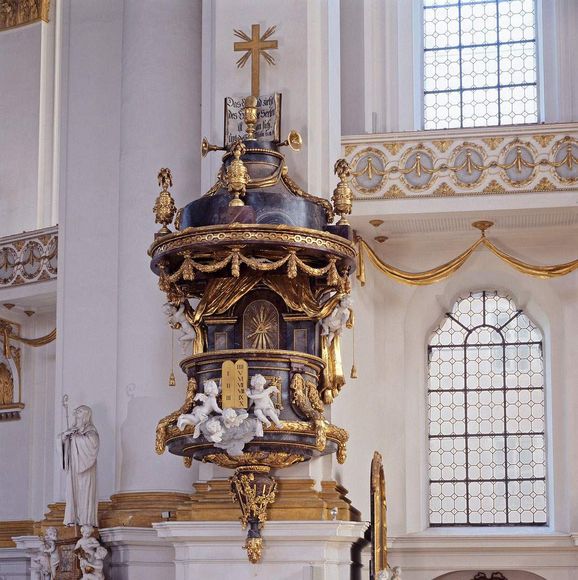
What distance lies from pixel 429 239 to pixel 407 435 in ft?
7.66

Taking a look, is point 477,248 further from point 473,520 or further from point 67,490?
point 67,490

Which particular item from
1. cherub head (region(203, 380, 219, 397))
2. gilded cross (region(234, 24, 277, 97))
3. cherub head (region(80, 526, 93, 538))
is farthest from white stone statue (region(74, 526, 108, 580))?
gilded cross (region(234, 24, 277, 97))

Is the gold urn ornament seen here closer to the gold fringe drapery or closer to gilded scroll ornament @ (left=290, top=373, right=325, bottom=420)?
gilded scroll ornament @ (left=290, top=373, right=325, bottom=420)

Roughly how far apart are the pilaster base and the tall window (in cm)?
631

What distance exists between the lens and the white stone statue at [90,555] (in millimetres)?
13102

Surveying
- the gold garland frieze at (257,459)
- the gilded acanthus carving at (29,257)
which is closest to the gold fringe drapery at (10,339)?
the gilded acanthus carving at (29,257)

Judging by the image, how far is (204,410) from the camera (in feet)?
37.5

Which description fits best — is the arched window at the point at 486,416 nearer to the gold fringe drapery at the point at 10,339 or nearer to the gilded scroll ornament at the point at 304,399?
the gilded scroll ornament at the point at 304,399

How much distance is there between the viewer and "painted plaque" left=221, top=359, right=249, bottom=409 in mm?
11492

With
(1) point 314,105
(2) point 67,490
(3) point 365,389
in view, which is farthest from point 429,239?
(2) point 67,490

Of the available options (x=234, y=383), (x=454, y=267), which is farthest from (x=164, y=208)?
(x=454, y=267)

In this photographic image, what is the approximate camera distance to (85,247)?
14852 mm

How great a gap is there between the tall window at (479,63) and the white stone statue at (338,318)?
5016 millimetres

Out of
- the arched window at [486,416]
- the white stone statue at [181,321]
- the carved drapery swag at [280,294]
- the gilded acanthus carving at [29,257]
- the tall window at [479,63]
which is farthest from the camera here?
the gilded acanthus carving at [29,257]
